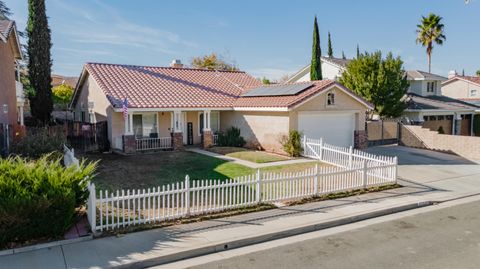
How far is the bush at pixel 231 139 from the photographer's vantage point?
75.5 ft

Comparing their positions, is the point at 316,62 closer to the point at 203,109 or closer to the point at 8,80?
the point at 203,109

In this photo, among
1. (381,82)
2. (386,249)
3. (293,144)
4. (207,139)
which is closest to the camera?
(386,249)

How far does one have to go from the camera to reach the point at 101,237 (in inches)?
323

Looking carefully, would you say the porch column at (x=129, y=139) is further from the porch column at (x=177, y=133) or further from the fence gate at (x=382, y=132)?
the fence gate at (x=382, y=132)

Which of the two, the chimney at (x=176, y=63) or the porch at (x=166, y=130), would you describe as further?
the chimney at (x=176, y=63)

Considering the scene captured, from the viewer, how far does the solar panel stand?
68.5ft

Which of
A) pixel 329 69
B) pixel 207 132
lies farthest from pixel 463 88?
pixel 207 132

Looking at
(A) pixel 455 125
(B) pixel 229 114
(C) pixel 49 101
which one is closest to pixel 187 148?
(B) pixel 229 114

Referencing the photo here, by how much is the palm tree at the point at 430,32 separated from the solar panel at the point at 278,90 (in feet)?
109

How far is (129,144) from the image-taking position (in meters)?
20.2

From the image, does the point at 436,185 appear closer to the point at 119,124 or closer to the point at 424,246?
the point at 424,246

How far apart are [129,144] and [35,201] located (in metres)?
12.8

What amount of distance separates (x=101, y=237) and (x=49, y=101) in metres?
19.9

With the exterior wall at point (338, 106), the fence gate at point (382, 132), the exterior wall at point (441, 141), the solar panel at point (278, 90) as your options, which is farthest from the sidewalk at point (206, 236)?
the fence gate at point (382, 132)
